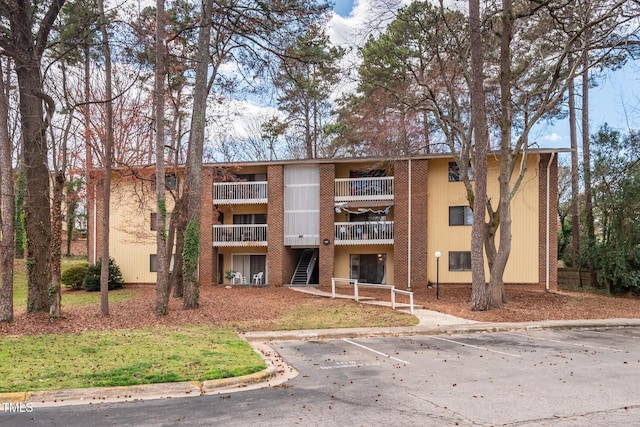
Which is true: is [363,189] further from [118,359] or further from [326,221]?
[118,359]

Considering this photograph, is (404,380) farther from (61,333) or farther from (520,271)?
(520,271)

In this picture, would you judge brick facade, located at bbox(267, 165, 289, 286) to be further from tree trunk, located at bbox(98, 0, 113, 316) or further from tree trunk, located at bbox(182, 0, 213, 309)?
tree trunk, located at bbox(98, 0, 113, 316)

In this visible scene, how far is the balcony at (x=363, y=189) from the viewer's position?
25.7 metres

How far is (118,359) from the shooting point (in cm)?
845

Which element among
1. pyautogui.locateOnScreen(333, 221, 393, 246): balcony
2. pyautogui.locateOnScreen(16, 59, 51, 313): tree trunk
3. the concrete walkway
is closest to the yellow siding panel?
pyautogui.locateOnScreen(333, 221, 393, 246): balcony

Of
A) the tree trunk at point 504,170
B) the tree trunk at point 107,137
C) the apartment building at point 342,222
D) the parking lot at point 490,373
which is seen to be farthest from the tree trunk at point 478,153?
the tree trunk at point 107,137

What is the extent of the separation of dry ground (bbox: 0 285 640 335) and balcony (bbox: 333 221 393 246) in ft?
8.28

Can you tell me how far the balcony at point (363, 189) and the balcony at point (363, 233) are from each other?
52.2 inches

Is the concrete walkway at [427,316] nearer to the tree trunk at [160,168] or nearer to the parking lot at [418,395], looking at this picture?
the parking lot at [418,395]

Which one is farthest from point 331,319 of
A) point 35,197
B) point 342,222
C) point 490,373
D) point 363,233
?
point 342,222

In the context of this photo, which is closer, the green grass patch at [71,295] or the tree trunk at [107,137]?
the tree trunk at [107,137]

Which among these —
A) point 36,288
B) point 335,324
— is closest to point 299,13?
point 335,324

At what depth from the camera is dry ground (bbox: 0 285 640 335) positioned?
12797 mm

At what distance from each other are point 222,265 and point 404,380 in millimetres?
21565
